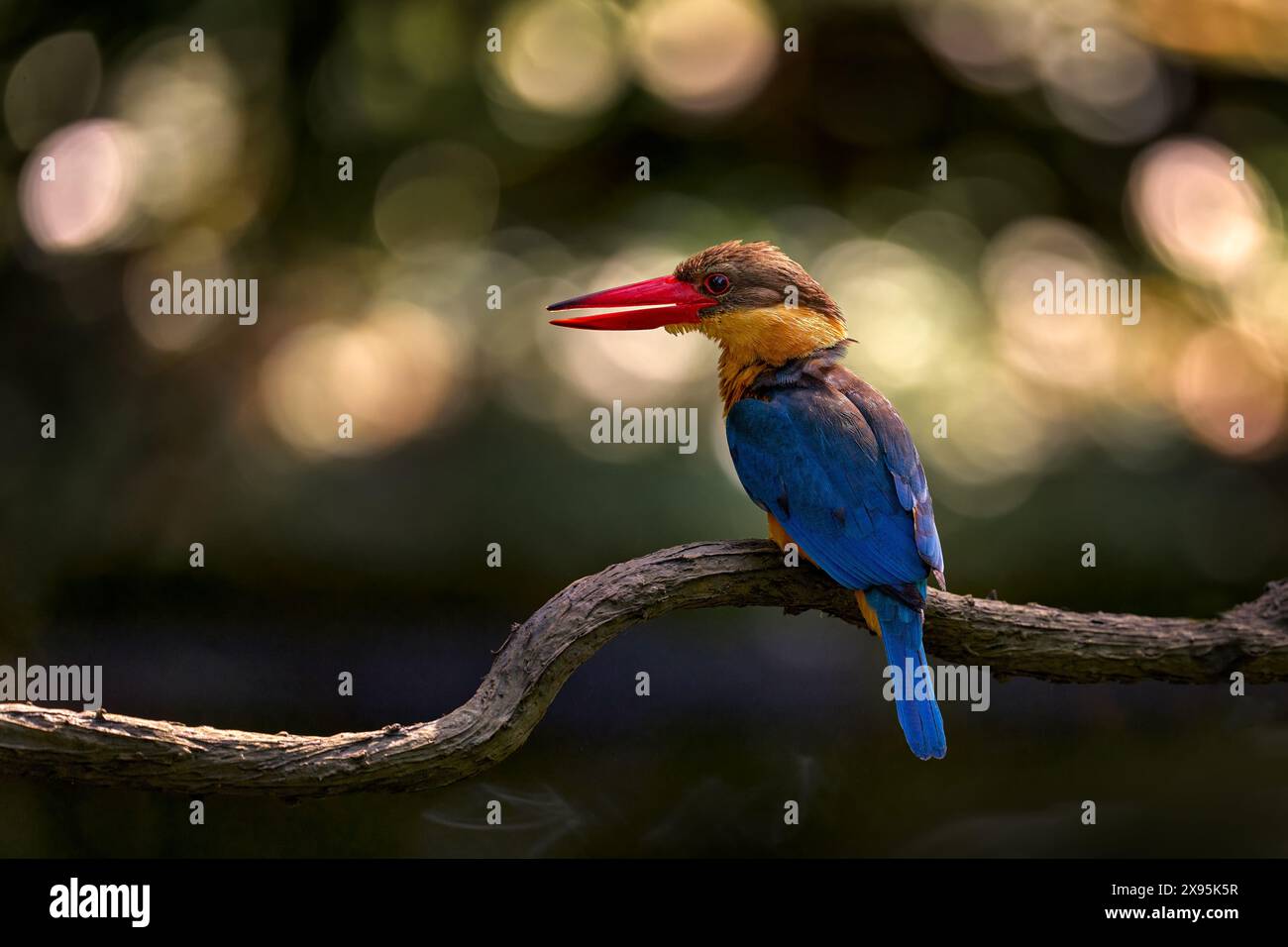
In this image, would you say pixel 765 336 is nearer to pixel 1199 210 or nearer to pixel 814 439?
pixel 814 439

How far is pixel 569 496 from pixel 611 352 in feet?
1.49

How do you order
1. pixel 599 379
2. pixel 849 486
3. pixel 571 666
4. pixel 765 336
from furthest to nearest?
pixel 599 379 → pixel 765 336 → pixel 849 486 → pixel 571 666

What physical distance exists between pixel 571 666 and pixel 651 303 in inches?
30.0

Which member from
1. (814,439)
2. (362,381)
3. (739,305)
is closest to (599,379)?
(362,381)

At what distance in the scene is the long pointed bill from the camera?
Result: 231cm

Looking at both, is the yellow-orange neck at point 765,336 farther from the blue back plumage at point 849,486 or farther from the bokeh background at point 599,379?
the bokeh background at point 599,379

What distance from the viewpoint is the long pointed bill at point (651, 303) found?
2309 mm

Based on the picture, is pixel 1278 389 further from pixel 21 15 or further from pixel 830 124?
pixel 21 15

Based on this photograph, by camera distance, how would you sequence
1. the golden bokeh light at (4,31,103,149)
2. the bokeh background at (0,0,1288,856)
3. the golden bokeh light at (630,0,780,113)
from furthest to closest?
Answer: 1. the golden bokeh light at (630,0,780,113)
2. the golden bokeh light at (4,31,103,149)
3. the bokeh background at (0,0,1288,856)

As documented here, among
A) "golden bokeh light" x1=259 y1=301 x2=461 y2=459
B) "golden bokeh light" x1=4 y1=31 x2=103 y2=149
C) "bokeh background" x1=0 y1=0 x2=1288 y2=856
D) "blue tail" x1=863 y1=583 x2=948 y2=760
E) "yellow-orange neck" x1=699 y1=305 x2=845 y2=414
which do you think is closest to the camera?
"blue tail" x1=863 y1=583 x2=948 y2=760

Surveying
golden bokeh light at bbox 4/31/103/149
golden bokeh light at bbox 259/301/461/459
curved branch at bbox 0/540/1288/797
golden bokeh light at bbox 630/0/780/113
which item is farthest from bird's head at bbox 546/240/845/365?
golden bokeh light at bbox 4/31/103/149

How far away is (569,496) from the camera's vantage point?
352 cm

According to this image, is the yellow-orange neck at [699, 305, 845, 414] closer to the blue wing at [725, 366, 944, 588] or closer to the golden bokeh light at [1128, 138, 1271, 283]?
the blue wing at [725, 366, 944, 588]

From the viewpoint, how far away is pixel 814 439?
83.8 inches
